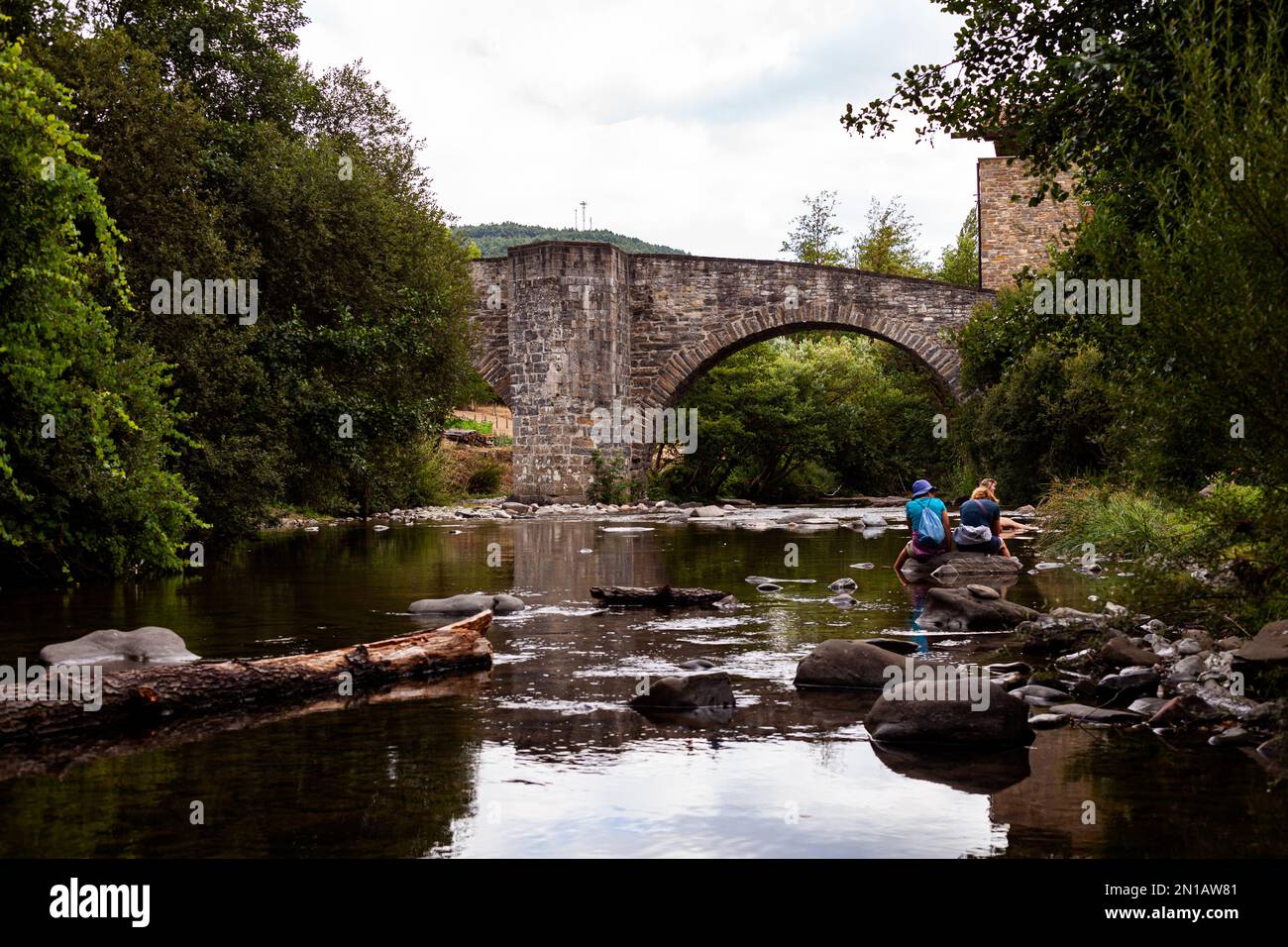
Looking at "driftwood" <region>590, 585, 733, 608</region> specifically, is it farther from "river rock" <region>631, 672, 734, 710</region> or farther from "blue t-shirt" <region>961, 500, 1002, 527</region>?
"river rock" <region>631, 672, 734, 710</region>

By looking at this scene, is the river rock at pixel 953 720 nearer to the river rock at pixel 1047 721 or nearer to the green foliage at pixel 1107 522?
the river rock at pixel 1047 721

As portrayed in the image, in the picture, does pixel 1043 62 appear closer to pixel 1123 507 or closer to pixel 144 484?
pixel 1123 507

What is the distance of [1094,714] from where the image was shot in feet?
17.8

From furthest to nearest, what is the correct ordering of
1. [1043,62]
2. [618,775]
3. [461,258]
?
[461,258] → [1043,62] → [618,775]

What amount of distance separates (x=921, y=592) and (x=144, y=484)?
6.95 m

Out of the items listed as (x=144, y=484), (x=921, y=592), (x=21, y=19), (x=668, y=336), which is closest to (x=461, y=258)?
(x=668, y=336)

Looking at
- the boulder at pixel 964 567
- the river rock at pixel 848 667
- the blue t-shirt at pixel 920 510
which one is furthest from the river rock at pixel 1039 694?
the blue t-shirt at pixel 920 510

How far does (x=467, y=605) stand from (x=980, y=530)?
547cm

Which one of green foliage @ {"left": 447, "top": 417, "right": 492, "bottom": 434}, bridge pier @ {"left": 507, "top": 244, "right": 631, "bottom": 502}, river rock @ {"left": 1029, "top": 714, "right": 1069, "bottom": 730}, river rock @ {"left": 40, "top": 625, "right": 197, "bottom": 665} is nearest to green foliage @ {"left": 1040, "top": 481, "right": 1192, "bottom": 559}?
river rock @ {"left": 1029, "top": 714, "right": 1069, "bottom": 730}

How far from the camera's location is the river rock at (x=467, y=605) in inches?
359

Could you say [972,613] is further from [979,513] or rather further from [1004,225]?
[1004,225]

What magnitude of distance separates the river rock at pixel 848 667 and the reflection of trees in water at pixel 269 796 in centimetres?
189
